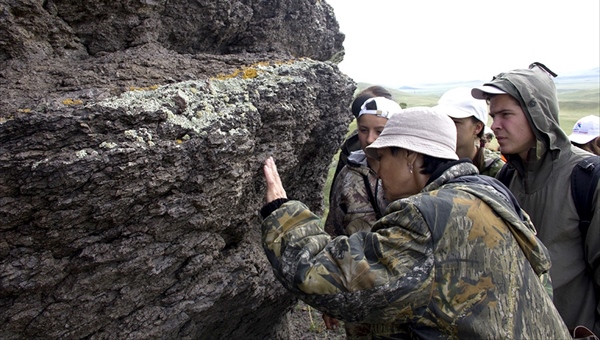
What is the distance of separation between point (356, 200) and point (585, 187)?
213 centimetres

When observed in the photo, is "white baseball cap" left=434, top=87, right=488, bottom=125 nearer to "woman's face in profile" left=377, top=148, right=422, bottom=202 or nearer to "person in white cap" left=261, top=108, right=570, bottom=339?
"woman's face in profile" left=377, top=148, right=422, bottom=202

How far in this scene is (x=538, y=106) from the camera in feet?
13.7

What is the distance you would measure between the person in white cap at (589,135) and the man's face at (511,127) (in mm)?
2808

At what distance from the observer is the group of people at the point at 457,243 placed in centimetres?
260

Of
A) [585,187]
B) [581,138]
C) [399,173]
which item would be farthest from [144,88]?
[581,138]

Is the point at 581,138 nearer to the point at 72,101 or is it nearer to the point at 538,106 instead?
the point at 538,106

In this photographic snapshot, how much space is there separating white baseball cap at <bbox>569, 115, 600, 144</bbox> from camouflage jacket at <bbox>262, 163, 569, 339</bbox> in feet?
14.9

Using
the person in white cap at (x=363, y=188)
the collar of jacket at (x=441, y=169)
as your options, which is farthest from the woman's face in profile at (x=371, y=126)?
the collar of jacket at (x=441, y=169)

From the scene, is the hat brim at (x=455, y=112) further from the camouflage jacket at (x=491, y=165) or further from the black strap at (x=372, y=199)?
the black strap at (x=372, y=199)

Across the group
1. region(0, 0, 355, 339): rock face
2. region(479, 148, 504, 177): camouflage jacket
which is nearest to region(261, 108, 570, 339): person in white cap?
region(0, 0, 355, 339): rock face

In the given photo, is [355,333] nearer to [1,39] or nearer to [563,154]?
[563,154]

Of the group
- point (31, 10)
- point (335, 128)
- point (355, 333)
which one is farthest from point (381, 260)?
point (31, 10)

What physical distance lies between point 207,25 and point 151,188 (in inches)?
91.5

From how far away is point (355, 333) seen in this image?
462 cm
